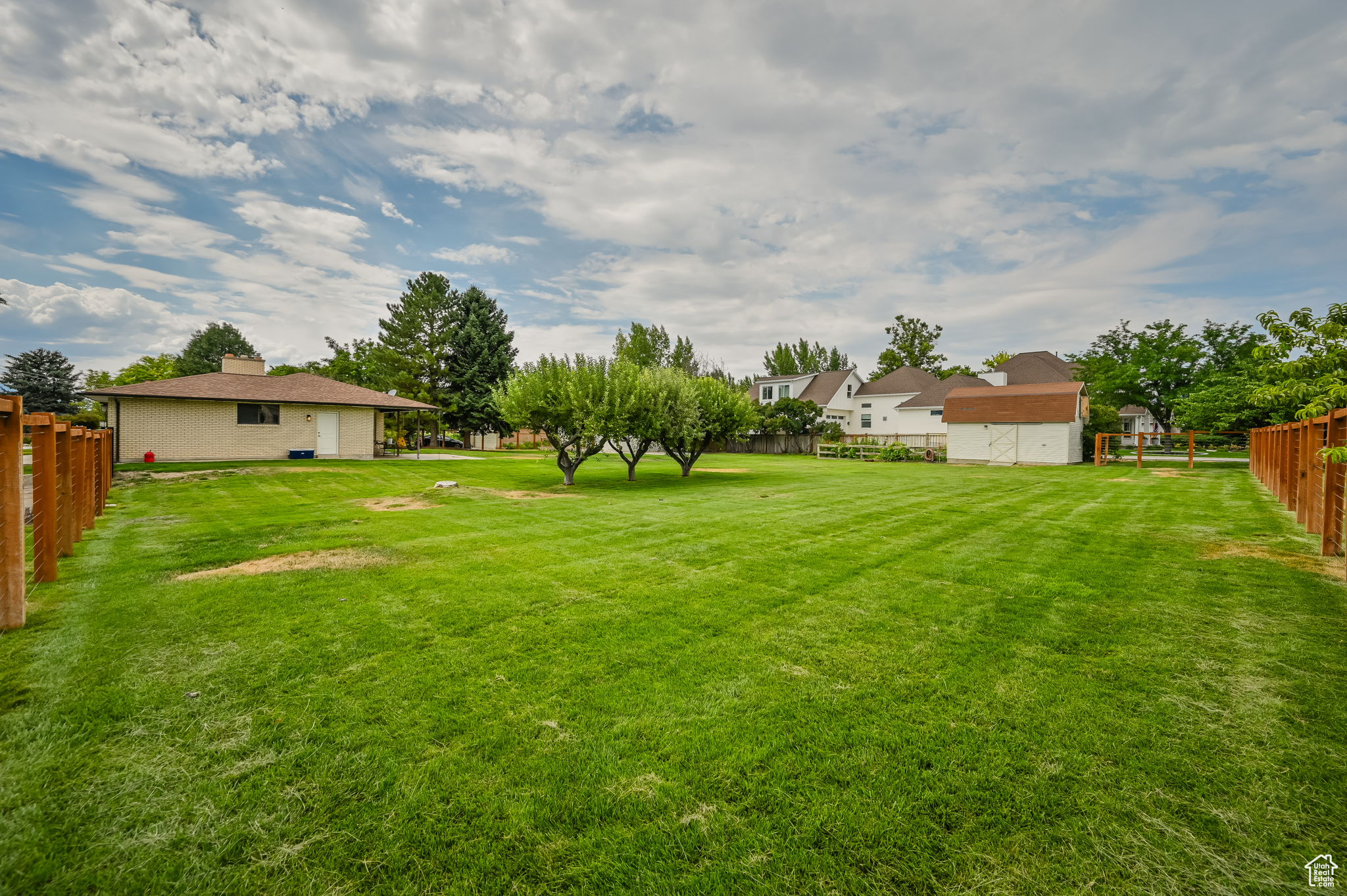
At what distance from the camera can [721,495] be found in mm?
13195

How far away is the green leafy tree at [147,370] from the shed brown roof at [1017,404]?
60964 millimetres

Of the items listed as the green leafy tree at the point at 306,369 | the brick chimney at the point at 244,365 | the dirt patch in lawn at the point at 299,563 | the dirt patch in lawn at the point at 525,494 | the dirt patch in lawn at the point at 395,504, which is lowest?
the dirt patch in lawn at the point at 299,563

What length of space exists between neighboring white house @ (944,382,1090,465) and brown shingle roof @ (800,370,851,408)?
13968 mm

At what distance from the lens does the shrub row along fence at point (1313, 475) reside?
652cm

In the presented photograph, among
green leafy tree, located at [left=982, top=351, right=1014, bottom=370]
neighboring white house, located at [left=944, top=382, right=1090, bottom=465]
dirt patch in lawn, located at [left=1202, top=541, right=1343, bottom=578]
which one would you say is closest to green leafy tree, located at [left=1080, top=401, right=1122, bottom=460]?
neighboring white house, located at [left=944, top=382, right=1090, bottom=465]

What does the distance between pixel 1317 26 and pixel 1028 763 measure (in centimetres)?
1237

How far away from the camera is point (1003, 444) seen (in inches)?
1124

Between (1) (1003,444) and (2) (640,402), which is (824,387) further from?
(2) (640,402)

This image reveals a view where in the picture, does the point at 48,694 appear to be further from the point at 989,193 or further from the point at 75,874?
the point at 989,193

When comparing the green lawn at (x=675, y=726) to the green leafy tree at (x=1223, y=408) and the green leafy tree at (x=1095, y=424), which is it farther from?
the green leafy tree at (x=1095, y=424)

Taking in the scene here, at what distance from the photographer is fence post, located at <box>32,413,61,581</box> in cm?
499

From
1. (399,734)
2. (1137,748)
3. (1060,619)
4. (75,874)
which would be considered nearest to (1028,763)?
(1137,748)

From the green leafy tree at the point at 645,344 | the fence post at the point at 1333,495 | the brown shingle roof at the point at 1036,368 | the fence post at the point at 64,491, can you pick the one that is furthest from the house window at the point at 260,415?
the brown shingle roof at the point at 1036,368

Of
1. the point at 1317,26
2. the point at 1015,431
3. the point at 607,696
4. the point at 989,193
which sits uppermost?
the point at 989,193
